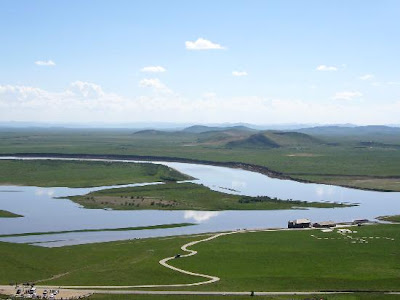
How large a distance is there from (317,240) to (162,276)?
98.0ft

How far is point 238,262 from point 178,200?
5123 cm

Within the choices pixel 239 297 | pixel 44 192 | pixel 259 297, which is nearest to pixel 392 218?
pixel 259 297

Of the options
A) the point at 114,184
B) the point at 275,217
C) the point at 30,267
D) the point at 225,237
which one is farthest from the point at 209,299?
the point at 114,184

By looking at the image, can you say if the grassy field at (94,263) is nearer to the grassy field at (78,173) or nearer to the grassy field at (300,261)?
the grassy field at (300,261)

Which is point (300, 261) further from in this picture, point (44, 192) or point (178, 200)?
point (44, 192)

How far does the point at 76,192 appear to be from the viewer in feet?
433

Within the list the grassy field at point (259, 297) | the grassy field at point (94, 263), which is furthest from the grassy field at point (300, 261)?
the grassy field at point (94, 263)

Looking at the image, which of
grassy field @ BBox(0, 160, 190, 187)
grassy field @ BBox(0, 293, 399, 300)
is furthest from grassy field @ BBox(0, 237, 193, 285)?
grassy field @ BBox(0, 160, 190, 187)

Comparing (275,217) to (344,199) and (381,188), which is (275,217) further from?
(381,188)

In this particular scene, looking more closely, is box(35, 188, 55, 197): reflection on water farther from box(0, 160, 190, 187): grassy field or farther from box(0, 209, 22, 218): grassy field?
box(0, 209, 22, 218): grassy field

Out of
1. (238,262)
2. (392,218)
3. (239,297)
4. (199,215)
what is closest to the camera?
(239,297)

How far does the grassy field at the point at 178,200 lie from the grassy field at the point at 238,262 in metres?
29.6

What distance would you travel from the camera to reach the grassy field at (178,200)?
112312 millimetres

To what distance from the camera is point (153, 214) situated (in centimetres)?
10488
